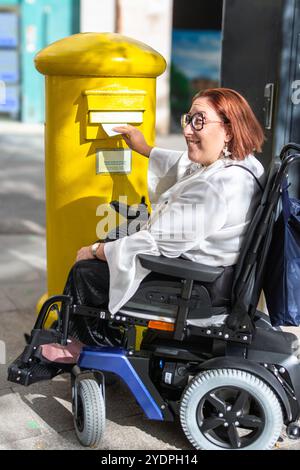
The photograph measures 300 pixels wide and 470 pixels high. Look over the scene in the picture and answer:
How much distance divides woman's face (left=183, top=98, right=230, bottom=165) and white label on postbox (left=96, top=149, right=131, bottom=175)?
742mm

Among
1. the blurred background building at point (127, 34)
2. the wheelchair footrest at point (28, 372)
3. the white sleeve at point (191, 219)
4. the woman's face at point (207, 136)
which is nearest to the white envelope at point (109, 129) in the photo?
the woman's face at point (207, 136)

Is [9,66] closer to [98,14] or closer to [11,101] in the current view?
[11,101]

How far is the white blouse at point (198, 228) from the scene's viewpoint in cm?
277

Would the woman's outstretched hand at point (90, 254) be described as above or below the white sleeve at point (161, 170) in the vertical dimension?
below

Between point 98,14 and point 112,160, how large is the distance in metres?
8.13

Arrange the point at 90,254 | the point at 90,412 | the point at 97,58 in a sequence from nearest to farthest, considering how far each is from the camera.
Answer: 1. the point at 90,412
2. the point at 90,254
3. the point at 97,58

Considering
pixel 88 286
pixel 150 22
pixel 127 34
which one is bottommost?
pixel 88 286

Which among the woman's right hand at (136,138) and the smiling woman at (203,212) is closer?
the smiling woman at (203,212)

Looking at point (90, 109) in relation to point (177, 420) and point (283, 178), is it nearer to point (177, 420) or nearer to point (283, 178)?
point (283, 178)

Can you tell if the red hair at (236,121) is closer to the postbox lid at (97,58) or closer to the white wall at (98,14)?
the postbox lid at (97,58)

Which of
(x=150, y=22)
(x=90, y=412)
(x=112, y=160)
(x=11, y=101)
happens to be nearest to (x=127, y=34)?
(x=150, y=22)

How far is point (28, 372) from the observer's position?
294 cm

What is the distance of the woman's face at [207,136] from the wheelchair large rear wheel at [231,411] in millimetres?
902

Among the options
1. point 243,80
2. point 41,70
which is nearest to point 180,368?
point 41,70
